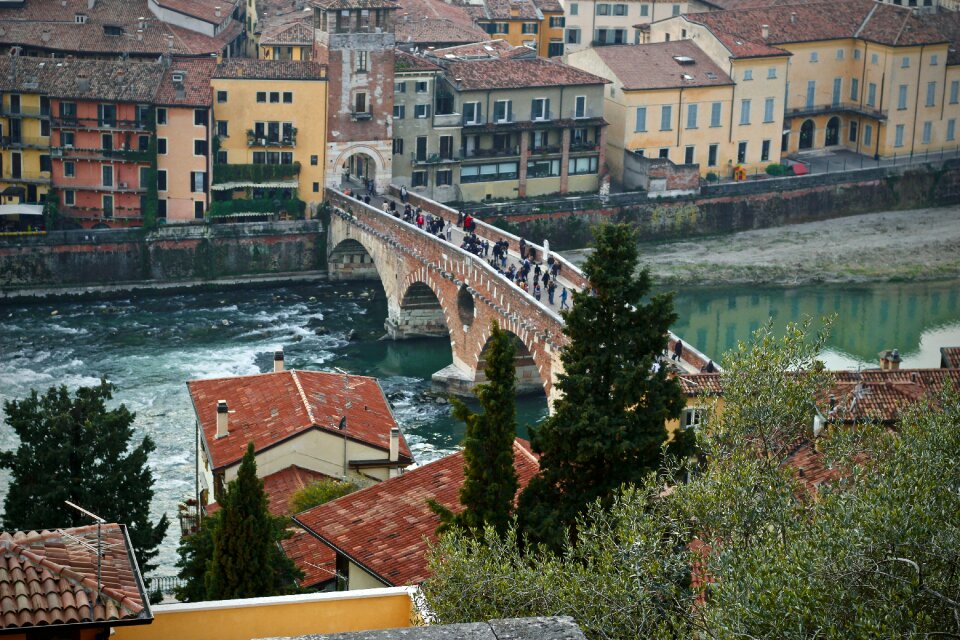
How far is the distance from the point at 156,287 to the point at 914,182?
33.6 meters

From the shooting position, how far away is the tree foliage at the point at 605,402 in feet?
78.5

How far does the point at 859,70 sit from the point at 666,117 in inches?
438

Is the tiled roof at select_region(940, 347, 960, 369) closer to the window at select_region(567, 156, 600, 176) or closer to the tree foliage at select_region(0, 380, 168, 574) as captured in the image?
the tree foliage at select_region(0, 380, 168, 574)

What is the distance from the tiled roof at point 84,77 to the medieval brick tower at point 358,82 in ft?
21.2

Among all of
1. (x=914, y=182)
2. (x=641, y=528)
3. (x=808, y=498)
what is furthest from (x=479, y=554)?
(x=914, y=182)

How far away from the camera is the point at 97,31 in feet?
229

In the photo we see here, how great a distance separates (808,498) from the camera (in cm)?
1881

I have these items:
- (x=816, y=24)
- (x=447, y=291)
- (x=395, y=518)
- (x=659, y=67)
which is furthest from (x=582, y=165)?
(x=395, y=518)

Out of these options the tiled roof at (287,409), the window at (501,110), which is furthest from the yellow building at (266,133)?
the tiled roof at (287,409)

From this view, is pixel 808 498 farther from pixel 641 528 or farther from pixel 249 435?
pixel 249 435

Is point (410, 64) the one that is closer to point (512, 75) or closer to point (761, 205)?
point (512, 75)

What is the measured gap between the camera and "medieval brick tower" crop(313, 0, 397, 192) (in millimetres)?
65125

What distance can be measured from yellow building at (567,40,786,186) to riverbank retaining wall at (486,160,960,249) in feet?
6.97

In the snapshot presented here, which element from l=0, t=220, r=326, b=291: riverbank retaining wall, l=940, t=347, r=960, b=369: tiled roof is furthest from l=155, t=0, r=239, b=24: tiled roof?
l=940, t=347, r=960, b=369: tiled roof
